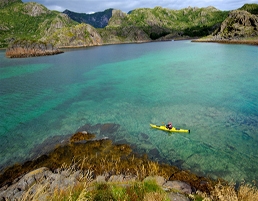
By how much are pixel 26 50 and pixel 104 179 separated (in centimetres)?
16077

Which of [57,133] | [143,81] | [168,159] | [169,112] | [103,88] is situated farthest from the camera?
[143,81]

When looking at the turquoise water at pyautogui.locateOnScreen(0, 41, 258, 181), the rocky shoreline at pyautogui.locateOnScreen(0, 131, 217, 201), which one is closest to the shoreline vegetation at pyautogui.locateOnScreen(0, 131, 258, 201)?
the rocky shoreline at pyautogui.locateOnScreen(0, 131, 217, 201)

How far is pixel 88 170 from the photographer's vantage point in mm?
12000

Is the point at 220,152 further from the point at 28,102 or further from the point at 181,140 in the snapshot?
the point at 28,102

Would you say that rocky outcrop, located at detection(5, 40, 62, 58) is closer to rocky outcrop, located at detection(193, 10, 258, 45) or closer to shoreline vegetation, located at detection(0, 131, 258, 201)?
shoreline vegetation, located at detection(0, 131, 258, 201)

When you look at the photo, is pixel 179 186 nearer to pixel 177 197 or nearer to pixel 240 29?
pixel 177 197

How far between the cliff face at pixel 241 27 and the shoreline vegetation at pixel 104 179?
612ft

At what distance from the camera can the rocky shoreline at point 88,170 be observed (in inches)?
550

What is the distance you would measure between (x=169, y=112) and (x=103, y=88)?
897 inches

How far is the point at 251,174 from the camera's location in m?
16.5

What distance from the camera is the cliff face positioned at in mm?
165750

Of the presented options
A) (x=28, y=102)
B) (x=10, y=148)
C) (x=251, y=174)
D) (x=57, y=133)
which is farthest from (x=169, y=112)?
(x=28, y=102)

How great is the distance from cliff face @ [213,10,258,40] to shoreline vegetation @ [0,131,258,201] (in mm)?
186576

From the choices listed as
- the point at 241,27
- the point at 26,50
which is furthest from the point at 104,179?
the point at 241,27
